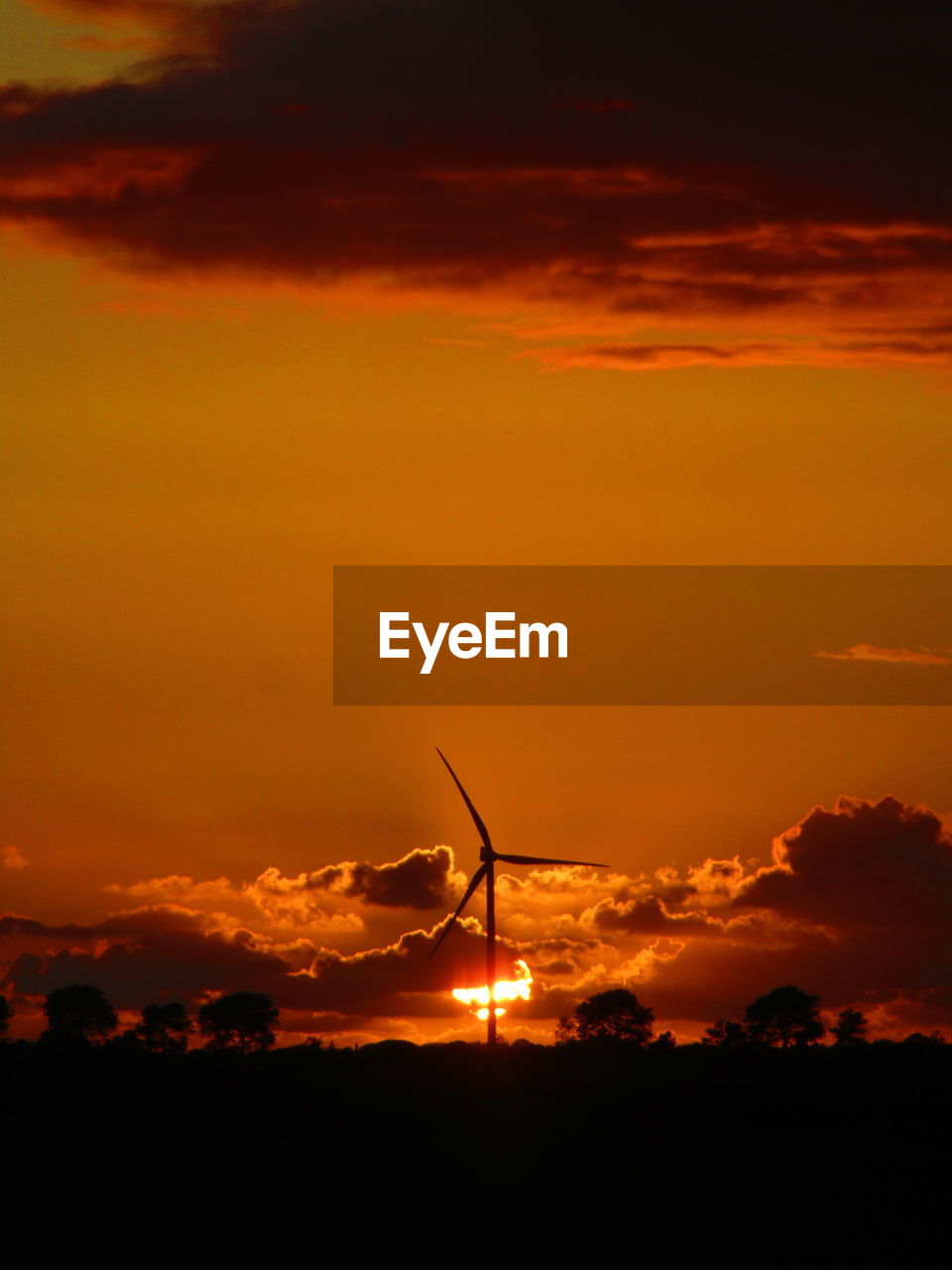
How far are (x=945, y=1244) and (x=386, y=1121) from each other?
30.7 m

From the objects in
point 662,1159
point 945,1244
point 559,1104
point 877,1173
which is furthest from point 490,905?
point 945,1244

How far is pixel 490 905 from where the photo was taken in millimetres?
113750

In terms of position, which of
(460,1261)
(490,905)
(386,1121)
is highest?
(490,905)

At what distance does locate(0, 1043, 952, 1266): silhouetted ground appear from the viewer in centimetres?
9019

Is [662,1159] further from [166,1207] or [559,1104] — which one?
[166,1207]

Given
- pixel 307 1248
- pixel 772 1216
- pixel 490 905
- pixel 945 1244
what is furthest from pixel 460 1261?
pixel 490 905

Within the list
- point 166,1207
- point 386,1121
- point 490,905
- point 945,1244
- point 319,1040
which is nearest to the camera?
point 945,1244

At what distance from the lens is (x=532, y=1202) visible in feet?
306

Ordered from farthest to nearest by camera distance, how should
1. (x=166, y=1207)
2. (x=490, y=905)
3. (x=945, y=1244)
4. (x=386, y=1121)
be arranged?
(x=490, y=905) < (x=386, y=1121) < (x=166, y=1207) < (x=945, y=1244)

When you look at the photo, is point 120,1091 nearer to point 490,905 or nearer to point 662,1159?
point 490,905

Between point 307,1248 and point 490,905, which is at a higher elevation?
point 490,905

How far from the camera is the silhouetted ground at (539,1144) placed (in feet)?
296

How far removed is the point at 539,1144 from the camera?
334 feet

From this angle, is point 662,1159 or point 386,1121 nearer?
point 662,1159
